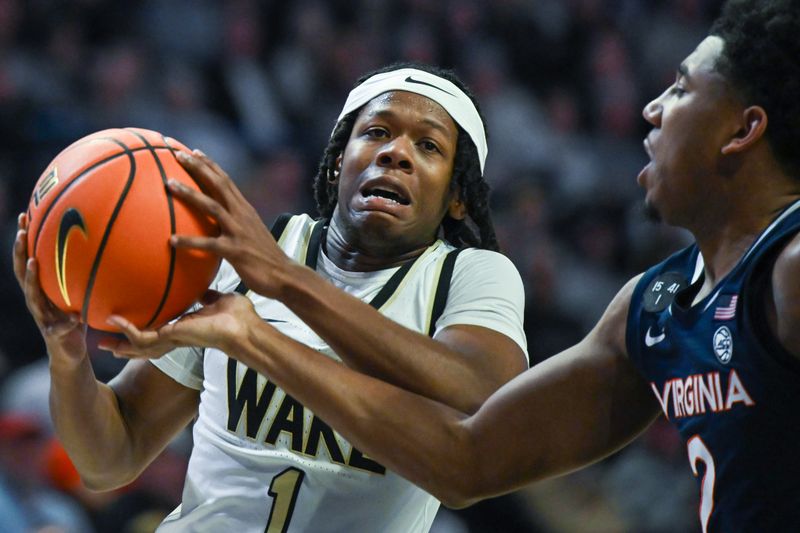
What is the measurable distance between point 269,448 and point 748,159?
1.46 metres

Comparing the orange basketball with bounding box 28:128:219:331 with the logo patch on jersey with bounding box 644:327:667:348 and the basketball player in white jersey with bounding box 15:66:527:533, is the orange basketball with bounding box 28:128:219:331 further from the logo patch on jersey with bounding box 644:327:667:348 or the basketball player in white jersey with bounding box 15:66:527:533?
the logo patch on jersey with bounding box 644:327:667:348

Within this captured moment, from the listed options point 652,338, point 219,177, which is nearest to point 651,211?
point 652,338

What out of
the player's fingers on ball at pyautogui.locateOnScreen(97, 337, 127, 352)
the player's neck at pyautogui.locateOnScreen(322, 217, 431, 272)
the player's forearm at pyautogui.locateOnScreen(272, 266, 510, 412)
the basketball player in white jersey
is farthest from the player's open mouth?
the player's fingers on ball at pyautogui.locateOnScreen(97, 337, 127, 352)

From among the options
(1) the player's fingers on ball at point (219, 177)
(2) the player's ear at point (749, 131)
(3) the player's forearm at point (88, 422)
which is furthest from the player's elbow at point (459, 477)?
(3) the player's forearm at point (88, 422)

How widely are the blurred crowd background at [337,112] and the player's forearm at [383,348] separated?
2.92m

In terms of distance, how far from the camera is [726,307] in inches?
96.6

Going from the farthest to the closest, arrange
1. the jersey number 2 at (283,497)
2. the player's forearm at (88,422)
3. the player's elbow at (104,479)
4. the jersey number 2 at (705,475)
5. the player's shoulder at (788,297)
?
the player's elbow at (104,479), the player's forearm at (88,422), the jersey number 2 at (283,497), the jersey number 2 at (705,475), the player's shoulder at (788,297)

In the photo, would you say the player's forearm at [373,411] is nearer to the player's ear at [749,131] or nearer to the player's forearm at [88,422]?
the player's forearm at [88,422]

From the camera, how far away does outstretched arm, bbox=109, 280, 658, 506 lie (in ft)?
8.79

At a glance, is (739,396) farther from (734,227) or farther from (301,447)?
(301,447)

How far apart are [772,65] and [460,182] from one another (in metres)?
1.26

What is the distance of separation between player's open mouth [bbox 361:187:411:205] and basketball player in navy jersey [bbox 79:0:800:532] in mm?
732

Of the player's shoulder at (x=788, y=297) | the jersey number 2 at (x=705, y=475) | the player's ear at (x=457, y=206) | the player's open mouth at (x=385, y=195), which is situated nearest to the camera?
the player's shoulder at (x=788, y=297)

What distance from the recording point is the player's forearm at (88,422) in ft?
10.5
